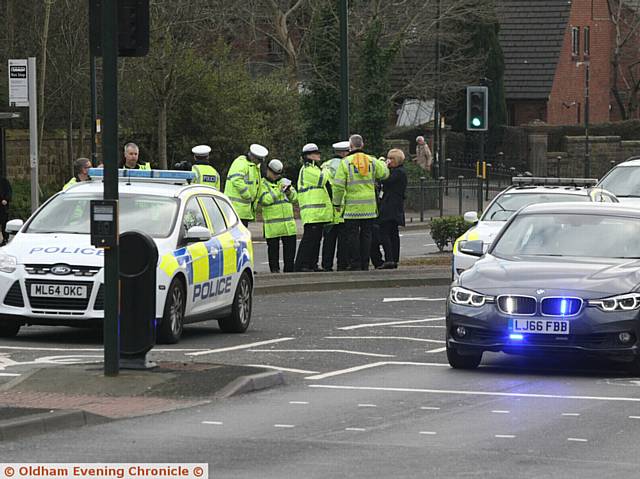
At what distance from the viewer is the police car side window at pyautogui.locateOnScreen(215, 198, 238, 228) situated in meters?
18.4

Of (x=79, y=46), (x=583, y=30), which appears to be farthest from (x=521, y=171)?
(x=79, y=46)

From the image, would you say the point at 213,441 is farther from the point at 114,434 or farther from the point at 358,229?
the point at 358,229

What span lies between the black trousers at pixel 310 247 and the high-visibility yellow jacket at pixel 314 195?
0.43 ft

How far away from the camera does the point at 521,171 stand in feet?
217

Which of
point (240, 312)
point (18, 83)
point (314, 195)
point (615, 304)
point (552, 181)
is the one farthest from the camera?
point (314, 195)

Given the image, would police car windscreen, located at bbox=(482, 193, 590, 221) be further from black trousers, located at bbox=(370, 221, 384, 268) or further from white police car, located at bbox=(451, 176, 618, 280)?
black trousers, located at bbox=(370, 221, 384, 268)

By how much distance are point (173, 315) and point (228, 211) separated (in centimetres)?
255

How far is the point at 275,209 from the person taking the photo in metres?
24.8

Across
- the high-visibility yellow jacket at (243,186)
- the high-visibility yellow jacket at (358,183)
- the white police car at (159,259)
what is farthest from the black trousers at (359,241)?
the white police car at (159,259)

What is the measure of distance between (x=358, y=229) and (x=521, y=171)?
136 feet

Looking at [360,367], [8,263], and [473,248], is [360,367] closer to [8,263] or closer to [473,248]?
[473,248]


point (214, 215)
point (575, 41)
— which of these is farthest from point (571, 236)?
point (575, 41)

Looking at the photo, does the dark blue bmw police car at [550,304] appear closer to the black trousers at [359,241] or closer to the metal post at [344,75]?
the black trousers at [359,241]

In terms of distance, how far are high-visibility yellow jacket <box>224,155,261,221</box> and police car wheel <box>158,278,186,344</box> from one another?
25.9 ft
